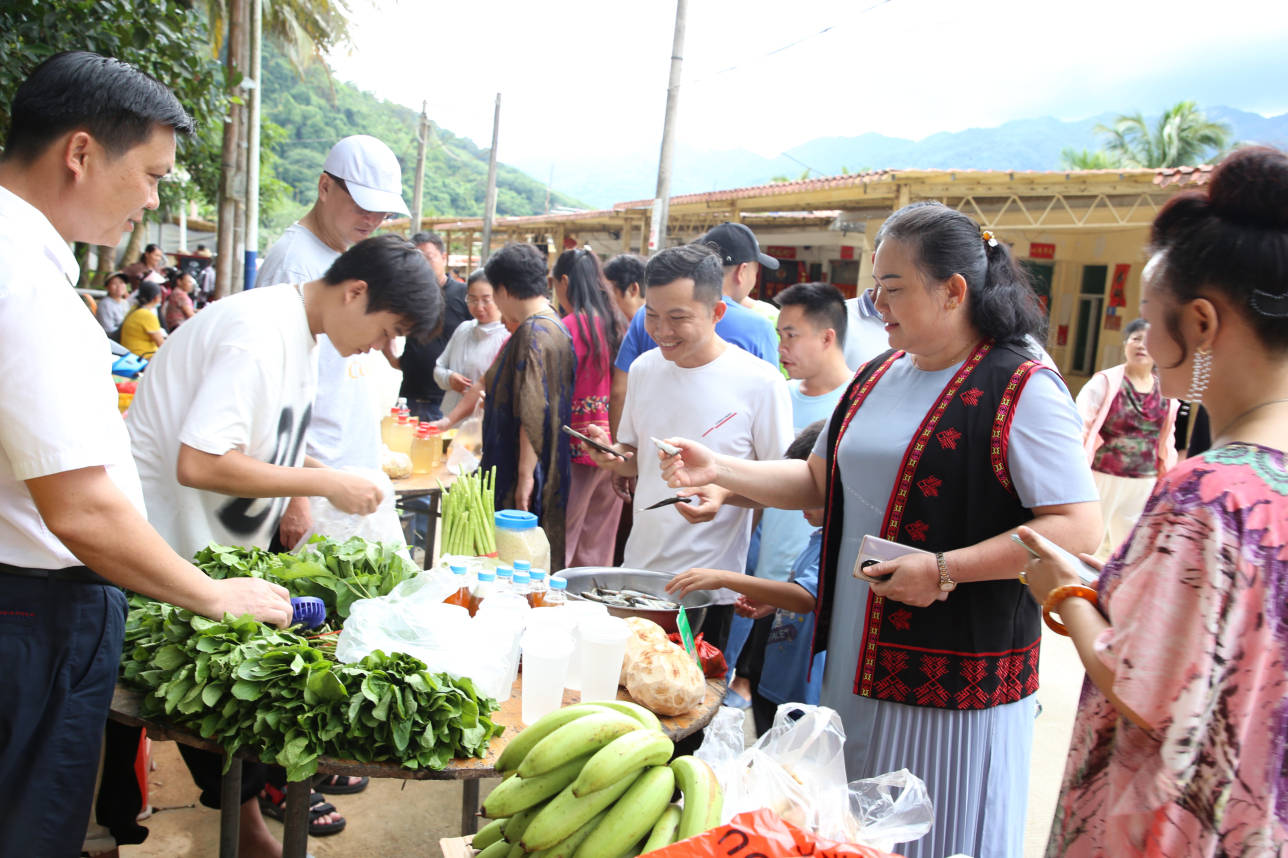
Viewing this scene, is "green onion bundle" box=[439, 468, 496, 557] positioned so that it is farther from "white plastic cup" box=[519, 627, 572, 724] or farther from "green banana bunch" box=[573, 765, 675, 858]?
"green banana bunch" box=[573, 765, 675, 858]

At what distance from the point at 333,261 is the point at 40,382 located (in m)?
1.94

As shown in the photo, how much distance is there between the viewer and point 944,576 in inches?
76.1

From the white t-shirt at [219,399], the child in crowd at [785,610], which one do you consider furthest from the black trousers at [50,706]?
the child in crowd at [785,610]

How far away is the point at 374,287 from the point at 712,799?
1.69 metres

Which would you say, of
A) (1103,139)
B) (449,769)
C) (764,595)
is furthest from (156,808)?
(1103,139)

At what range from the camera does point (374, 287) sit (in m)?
2.45

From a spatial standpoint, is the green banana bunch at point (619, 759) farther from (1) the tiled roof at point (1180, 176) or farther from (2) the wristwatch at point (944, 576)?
(1) the tiled roof at point (1180, 176)

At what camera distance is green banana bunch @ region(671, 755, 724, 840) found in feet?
4.35

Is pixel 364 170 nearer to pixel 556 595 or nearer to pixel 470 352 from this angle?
pixel 556 595

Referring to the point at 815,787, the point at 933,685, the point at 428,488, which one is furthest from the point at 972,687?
the point at 428,488

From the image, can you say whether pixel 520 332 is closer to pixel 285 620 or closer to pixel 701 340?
pixel 701 340

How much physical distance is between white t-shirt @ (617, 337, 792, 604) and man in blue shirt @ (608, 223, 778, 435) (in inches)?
31.6

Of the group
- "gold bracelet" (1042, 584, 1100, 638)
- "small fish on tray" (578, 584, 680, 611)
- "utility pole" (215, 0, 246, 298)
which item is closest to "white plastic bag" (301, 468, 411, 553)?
"small fish on tray" (578, 584, 680, 611)

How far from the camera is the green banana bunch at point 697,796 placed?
1327 mm
